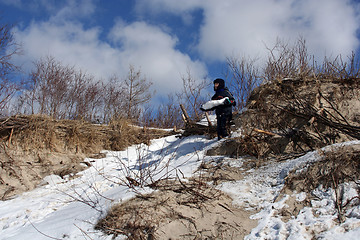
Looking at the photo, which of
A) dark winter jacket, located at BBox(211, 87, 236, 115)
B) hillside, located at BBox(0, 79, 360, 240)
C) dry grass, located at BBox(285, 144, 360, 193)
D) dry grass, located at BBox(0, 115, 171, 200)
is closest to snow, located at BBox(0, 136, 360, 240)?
hillside, located at BBox(0, 79, 360, 240)

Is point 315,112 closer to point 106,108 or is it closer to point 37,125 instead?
point 37,125

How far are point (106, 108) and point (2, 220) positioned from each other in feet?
48.1

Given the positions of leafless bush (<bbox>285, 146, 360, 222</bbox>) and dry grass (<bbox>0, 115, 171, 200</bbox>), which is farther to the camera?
dry grass (<bbox>0, 115, 171, 200</bbox>)

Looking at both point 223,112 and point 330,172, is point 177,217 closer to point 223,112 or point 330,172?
point 330,172

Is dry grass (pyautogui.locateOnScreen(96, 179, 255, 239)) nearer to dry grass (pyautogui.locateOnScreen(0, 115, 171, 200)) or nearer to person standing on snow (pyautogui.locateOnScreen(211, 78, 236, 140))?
person standing on snow (pyautogui.locateOnScreen(211, 78, 236, 140))

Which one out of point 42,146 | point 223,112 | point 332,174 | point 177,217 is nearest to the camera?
point 177,217

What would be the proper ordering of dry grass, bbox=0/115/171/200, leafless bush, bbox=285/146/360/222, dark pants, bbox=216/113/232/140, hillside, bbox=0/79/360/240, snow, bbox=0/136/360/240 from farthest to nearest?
dark pants, bbox=216/113/232/140, dry grass, bbox=0/115/171/200, leafless bush, bbox=285/146/360/222, hillside, bbox=0/79/360/240, snow, bbox=0/136/360/240

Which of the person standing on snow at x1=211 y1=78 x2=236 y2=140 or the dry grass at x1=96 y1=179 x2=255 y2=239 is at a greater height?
the person standing on snow at x1=211 y1=78 x2=236 y2=140

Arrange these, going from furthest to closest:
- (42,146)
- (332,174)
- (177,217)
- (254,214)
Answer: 1. (42,146)
2. (332,174)
3. (254,214)
4. (177,217)

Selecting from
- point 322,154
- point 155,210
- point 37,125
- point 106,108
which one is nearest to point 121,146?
point 37,125

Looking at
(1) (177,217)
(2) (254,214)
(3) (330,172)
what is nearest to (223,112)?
(3) (330,172)

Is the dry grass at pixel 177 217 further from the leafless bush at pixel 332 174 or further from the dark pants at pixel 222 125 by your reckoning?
the dark pants at pixel 222 125

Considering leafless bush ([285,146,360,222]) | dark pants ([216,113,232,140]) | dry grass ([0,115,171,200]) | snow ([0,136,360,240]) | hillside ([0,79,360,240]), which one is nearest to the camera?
snow ([0,136,360,240])

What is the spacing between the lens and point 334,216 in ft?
8.87
